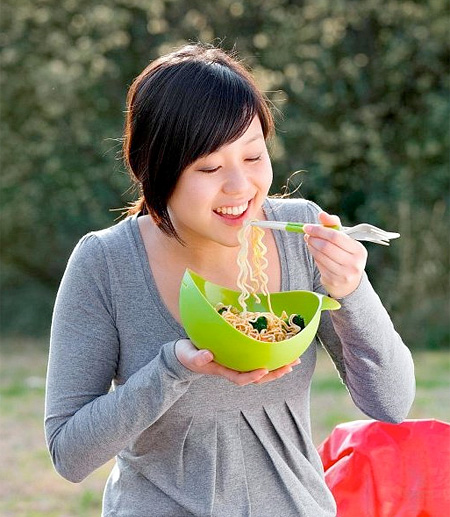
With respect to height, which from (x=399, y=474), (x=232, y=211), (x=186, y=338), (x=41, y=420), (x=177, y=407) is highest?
(x=232, y=211)

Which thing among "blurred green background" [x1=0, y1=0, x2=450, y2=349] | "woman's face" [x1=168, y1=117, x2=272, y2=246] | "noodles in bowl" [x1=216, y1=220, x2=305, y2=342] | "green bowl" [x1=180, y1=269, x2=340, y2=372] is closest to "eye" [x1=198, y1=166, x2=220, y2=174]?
"woman's face" [x1=168, y1=117, x2=272, y2=246]

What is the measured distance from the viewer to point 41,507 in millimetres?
5102

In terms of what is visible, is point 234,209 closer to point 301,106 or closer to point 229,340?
point 229,340

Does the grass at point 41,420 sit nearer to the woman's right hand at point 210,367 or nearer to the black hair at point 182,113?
the black hair at point 182,113

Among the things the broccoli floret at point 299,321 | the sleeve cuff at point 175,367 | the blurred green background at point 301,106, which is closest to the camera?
the sleeve cuff at point 175,367

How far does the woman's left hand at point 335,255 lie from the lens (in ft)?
6.31

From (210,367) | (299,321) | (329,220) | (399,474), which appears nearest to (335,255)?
(329,220)

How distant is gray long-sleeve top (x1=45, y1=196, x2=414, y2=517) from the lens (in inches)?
84.0

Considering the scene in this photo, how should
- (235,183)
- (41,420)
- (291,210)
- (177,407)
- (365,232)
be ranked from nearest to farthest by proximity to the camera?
(365,232)
(235,183)
(177,407)
(291,210)
(41,420)

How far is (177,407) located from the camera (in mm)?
2180

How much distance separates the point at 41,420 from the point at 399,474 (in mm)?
4696

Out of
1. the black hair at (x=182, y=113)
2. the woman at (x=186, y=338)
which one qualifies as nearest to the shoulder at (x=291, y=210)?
the woman at (x=186, y=338)

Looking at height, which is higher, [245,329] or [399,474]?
[245,329]

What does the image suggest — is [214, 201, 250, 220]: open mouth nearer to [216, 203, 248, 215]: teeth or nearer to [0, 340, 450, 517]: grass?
[216, 203, 248, 215]: teeth
